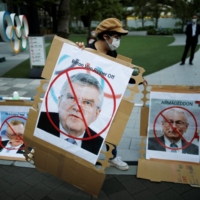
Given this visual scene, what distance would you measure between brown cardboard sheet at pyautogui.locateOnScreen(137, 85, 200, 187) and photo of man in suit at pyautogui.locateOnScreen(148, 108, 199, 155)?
0.16m

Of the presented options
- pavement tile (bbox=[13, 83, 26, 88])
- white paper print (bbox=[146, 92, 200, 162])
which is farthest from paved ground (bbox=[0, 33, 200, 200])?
pavement tile (bbox=[13, 83, 26, 88])

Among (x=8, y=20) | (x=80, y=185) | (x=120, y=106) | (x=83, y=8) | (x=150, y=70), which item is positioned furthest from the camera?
(x=83, y=8)

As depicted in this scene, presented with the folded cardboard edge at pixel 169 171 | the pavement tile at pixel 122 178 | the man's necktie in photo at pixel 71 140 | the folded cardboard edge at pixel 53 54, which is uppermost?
the folded cardboard edge at pixel 53 54

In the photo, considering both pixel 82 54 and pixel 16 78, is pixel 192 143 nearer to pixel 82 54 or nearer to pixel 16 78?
pixel 82 54

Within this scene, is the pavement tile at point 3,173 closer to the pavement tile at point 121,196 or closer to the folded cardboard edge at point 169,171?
the pavement tile at point 121,196

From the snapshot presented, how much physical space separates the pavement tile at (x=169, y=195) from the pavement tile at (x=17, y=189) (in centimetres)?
161

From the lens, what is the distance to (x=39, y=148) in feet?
9.12

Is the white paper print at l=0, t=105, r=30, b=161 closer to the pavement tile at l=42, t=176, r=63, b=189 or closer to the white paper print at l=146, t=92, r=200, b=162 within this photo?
the pavement tile at l=42, t=176, r=63, b=189

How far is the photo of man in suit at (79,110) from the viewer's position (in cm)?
→ 263

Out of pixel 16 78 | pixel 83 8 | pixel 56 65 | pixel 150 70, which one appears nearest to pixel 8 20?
pixel 16 78

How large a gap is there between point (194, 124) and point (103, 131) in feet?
4.34

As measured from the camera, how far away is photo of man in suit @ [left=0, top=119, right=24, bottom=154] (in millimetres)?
3637

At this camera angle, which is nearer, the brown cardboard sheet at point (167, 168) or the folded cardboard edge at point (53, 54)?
the folded cardboard edge at point (53, 54)

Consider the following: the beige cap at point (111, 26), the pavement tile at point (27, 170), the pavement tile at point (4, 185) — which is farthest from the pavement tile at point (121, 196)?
the beige cap at point (111, 26)
